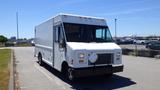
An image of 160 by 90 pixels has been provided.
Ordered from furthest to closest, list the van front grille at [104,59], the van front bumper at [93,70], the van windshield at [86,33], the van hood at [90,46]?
the van windshield at [86,33]
the van front grille at [104,59]
the van hood at [90,46]
the van front bumper at [93,70]

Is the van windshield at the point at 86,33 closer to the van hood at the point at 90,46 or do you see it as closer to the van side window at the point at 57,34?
the van hood at the point at 90,46

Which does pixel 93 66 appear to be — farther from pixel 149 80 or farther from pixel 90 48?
pixel 149 80

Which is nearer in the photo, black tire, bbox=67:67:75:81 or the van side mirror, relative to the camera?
black tire, bbox=67:67:75:81

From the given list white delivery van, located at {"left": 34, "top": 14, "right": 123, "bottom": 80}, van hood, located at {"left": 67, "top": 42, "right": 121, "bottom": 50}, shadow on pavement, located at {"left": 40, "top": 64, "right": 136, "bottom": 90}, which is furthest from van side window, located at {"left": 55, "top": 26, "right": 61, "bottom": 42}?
shadow on pavement, located at {"left": 40, "top": 64, "right": 136, "bottom": 90}

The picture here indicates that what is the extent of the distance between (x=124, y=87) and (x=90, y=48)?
1.94m

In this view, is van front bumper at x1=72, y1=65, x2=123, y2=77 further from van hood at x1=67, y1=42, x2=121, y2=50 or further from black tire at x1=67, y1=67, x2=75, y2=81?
van hood at x1=67, y1=42, x2=121, y2=50

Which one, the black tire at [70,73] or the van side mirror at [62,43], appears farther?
the van side mirror at [62,43]

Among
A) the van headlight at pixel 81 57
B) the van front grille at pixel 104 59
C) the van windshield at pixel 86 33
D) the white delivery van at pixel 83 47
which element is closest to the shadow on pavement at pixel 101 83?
the white delivery van at pixel 83 47

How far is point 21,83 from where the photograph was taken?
10.9m

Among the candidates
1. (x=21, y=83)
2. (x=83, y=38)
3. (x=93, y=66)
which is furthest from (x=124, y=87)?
(x=21, y=83)

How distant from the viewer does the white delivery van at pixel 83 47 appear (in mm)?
10039

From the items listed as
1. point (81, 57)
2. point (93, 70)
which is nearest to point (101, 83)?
point (93, 70)

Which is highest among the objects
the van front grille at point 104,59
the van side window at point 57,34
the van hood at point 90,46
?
the van side window at point 57,34

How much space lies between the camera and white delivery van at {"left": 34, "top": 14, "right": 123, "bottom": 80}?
32.9 feet
